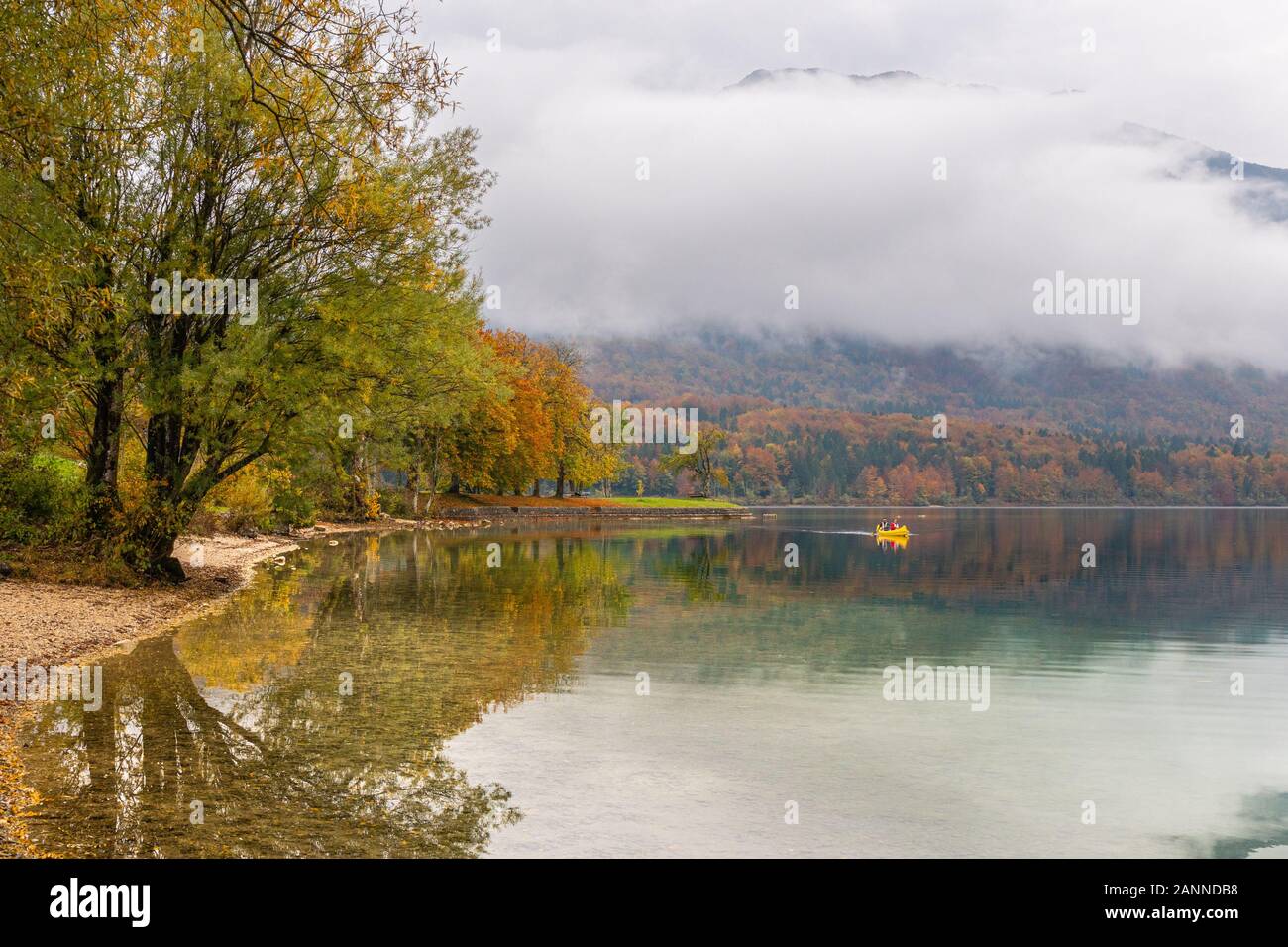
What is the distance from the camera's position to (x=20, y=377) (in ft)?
62.4

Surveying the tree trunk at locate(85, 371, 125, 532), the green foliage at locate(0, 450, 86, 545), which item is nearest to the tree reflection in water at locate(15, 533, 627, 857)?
the tree trunk at locate(85, 371, 125, 532)

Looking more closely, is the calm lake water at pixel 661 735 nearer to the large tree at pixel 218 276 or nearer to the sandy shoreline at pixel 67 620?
the sandy shoreline at pixel 67 620

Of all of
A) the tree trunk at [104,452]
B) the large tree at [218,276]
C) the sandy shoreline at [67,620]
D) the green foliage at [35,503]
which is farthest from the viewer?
the green foliage at [35,503]

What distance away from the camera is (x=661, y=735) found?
13.9m

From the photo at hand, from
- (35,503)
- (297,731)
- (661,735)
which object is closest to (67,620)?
(35,503)

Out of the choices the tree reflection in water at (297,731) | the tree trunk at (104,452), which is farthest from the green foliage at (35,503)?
the tree reflection in water at (297,731)

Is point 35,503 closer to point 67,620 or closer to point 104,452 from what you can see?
point 104,452

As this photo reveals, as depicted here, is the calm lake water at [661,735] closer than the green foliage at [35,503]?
Yes

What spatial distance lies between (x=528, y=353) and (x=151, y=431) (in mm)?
73474

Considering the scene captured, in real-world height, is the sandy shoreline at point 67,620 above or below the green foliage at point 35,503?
below

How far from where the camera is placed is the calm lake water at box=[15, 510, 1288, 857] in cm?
973

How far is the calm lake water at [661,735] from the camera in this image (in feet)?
31.9

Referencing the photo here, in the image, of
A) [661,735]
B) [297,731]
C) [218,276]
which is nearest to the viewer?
[297,731]
